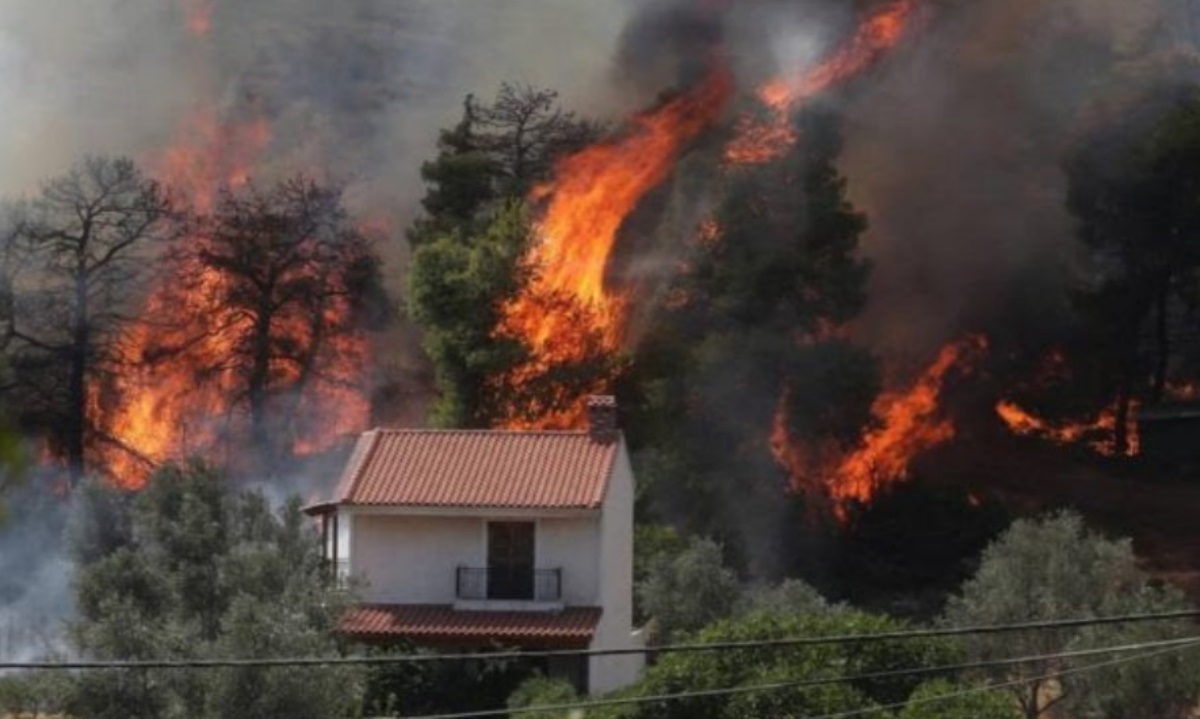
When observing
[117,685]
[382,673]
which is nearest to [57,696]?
[117,685]

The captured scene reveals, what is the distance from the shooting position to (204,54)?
57.5 metres

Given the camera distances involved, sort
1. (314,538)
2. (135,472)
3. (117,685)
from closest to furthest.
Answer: (117,685)
(314,538)
(135,472)

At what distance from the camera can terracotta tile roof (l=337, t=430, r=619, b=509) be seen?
3884 centimetres

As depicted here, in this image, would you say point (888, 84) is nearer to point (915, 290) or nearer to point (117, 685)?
point (915, 290)

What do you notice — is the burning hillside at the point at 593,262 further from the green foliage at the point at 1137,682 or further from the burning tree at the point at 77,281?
the green foliage at the point at 1137,682

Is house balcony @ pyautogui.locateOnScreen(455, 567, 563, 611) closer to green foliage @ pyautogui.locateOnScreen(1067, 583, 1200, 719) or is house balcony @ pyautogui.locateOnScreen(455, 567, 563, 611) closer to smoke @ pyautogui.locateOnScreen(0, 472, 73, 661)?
green foliage @ pyautogui.locateOnScreen(1067, 583, 1200, 719)

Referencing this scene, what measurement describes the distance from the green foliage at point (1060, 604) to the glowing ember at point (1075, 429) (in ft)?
37.2

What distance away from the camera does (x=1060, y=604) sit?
→ 3756cm

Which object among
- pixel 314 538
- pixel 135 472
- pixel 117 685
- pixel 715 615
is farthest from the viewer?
pixel 135 472

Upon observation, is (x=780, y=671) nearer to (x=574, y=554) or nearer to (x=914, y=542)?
(x=574, y=554)

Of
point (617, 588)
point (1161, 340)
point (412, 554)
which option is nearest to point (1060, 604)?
point (617, 588)

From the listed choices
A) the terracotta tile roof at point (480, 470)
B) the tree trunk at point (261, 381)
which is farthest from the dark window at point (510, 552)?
the tree trunk at point (261, 381)

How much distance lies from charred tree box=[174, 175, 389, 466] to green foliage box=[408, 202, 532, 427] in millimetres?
3711

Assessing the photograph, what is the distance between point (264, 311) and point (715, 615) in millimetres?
18971
